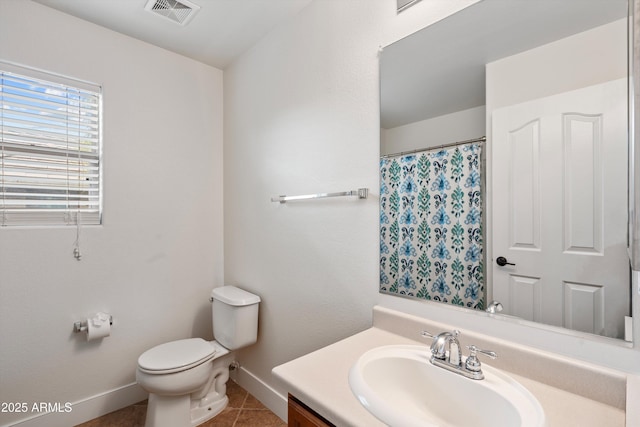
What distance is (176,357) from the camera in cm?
169

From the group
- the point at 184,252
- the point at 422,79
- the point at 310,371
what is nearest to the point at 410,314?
the point at 310,371

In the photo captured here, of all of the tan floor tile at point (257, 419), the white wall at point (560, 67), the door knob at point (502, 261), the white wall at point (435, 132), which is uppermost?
the white wall at point (560, 67)

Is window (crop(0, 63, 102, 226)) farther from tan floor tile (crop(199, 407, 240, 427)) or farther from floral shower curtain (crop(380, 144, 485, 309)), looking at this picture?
floral shower curtain (crop(380, 144, 485, 309))

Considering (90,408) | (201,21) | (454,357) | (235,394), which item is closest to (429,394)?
(454,357)

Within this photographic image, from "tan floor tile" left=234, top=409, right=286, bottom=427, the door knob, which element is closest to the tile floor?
"tan floor tile" left=234, top=409, right=286, bottom=427

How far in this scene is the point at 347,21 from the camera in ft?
4.75

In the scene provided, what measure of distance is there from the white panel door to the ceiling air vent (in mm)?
1699

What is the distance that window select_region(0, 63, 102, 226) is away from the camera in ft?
5.38

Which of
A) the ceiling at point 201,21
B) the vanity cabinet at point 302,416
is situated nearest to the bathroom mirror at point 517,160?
the vanity cabinet at point 302,416

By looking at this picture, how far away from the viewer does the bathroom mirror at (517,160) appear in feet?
2.61

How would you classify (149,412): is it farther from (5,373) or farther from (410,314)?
(410,314)

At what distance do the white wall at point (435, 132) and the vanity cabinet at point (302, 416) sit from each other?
0.97 m

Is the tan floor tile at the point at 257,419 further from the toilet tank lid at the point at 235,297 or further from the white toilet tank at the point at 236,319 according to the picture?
the toilet tank lid at the point at 235,297

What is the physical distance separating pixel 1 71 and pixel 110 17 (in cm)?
64
